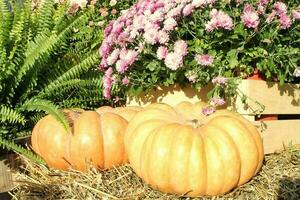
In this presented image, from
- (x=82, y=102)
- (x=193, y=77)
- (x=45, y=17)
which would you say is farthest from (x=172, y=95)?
(x=45, y=17)

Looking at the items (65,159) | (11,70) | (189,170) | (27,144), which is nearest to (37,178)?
(65,159)

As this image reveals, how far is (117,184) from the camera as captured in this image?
271 centimetres

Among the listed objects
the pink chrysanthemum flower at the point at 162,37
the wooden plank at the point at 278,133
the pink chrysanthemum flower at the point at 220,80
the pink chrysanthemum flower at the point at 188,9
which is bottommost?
the wooden plank at the point at 278,133

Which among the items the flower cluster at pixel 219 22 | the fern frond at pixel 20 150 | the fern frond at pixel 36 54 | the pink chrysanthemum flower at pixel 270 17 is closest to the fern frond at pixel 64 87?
the fern frond at pixel 36 54

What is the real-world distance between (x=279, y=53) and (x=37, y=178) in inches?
66.7

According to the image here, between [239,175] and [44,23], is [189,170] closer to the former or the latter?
[239,175]

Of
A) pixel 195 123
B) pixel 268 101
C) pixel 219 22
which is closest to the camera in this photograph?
pixel 195 123

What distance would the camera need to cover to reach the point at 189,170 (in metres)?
2.39

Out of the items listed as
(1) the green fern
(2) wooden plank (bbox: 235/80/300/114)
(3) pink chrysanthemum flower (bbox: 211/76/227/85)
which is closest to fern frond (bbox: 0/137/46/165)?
(1) the green fern

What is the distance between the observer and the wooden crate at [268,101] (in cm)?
298

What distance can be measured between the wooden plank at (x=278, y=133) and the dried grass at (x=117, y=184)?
0.11 m

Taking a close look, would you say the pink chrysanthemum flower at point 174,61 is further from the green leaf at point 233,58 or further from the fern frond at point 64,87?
the fern frond at point 64,87

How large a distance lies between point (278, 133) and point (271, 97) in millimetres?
260

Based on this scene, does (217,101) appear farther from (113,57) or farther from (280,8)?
(113,57)
